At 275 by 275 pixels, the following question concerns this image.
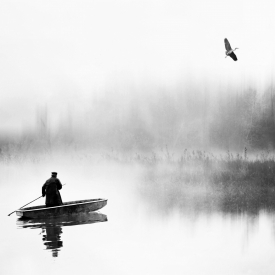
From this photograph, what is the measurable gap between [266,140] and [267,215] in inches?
1108

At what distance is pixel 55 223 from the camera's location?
15.1 meters

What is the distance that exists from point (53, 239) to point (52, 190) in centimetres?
315

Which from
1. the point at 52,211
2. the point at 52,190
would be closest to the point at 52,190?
the point at 52,190

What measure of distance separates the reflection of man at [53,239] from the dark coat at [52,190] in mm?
1484

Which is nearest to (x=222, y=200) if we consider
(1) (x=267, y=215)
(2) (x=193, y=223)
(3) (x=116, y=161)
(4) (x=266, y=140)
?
(1) (x=267, y=215)

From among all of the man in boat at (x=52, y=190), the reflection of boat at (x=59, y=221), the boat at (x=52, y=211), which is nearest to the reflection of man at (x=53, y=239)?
the reflection of boat at (x=59, y=221)

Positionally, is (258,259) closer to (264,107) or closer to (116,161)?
Result: (264,107)

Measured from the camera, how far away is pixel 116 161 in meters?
55.0

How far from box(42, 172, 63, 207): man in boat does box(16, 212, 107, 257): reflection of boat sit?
56 cm

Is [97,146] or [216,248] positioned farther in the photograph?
[97,146]

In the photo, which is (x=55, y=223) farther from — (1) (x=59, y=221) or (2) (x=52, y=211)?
(2) (x=52, y=211)

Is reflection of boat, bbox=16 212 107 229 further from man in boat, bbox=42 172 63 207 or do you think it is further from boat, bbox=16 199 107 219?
man in boat, bbox=42 172 63 207

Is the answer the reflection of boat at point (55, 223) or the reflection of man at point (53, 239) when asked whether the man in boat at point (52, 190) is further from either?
the reflection of man at point (53, 239)

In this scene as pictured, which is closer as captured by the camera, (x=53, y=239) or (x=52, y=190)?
(x=53, y=239)
